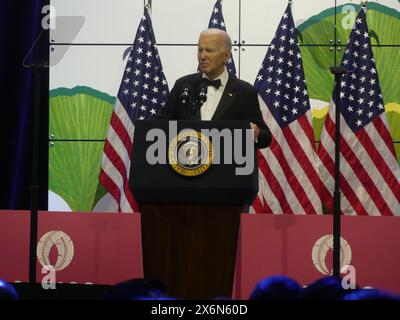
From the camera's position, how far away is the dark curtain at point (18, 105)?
7539 mm

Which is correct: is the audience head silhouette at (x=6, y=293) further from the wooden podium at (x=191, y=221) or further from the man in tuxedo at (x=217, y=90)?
the man in tuxedo at (x=217, y=90)

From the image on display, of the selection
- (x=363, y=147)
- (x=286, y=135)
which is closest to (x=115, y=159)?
(x=286, y=135)

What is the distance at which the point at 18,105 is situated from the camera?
7559mm

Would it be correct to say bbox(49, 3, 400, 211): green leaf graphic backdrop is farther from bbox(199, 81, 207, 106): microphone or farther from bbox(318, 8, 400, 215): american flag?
bbox(199, 81, 207, 106): microphone

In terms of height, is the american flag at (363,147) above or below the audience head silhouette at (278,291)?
above

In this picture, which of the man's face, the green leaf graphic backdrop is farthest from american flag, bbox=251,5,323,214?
the man's face

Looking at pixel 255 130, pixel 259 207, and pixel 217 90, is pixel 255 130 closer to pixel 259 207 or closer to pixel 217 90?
pixel 217 90

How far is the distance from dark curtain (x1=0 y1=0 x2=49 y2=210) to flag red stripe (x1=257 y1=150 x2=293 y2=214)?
211 centimetres

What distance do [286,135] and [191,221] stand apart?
316 cm

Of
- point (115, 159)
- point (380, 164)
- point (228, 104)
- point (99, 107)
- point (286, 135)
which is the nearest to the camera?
point (228, 104)

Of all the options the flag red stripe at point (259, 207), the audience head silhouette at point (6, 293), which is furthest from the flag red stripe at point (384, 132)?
the audience head silhouette at point (6, 293)

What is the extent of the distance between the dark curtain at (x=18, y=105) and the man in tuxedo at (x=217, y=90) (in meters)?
2.97

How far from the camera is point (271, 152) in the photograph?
7.15 metres
